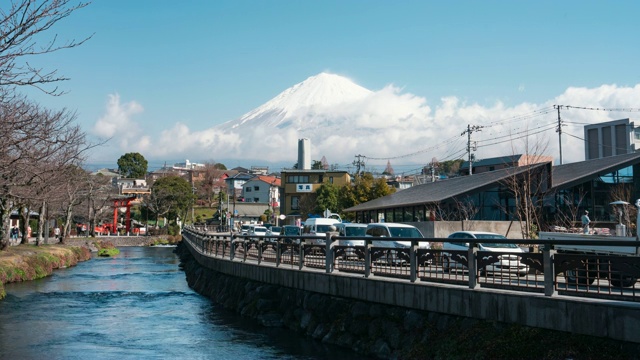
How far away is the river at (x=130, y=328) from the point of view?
57.7 feet

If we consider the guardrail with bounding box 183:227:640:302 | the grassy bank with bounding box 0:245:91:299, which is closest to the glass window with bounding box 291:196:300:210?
the grassy bank with bounding box 0:245:91:299

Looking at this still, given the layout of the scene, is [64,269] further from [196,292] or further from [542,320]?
[542,320]

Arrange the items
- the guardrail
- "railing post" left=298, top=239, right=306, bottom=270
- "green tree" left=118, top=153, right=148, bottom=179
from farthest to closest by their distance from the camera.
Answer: "green tree" left=118, top=153, right=148, bottom=179, "railing post" left=298, top=239, right=306, bottom=270, the guardrail

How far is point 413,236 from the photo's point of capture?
26.8 m

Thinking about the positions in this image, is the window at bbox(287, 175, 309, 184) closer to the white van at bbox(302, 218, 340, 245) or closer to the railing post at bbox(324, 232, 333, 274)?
the white van at bbox(302, 218, 340, 245)

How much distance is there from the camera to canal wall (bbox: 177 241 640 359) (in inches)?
423

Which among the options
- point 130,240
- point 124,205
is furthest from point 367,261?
point 124,205

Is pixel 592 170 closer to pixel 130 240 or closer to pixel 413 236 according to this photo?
pixel 413 236

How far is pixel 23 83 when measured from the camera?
13312 millimetres

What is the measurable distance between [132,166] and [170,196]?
5008cm

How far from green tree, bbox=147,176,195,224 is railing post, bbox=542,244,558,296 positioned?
9211cm

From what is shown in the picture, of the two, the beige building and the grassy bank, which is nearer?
the grassy bank

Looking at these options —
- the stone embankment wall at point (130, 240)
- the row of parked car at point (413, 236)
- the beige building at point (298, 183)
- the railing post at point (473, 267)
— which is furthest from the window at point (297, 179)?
the railing post at point (473, 267)

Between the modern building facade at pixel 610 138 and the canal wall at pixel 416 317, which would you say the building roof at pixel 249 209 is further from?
the canal wall at pixel 416 317
